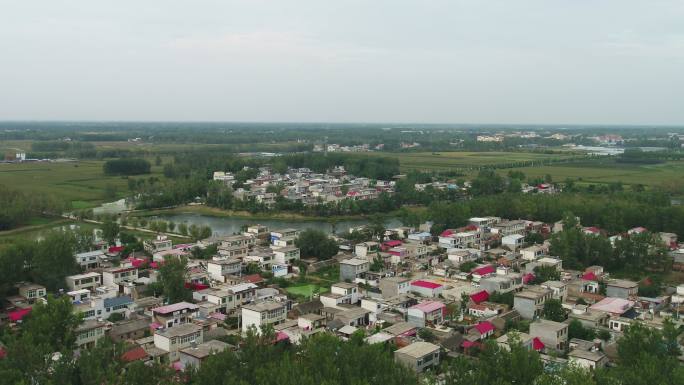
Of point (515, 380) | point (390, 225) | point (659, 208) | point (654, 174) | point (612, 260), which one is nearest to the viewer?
point (515, 380)

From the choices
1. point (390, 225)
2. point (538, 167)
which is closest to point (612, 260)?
point (390, 225)

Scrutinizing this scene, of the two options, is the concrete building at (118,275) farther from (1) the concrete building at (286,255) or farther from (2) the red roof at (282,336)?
(2) the red roof at (282,336)

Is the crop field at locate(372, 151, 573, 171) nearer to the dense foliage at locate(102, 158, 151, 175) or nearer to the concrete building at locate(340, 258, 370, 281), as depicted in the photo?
the dense foliage at locate(102, 158, 151, 175)

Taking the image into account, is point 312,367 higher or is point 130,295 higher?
point 312,367

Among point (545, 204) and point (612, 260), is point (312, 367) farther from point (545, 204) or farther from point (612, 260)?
point (545, 204)

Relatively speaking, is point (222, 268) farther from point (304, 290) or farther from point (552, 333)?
point (552, 333)

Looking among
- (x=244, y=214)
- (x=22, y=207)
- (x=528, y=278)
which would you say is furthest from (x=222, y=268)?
(x=22, y=207)
